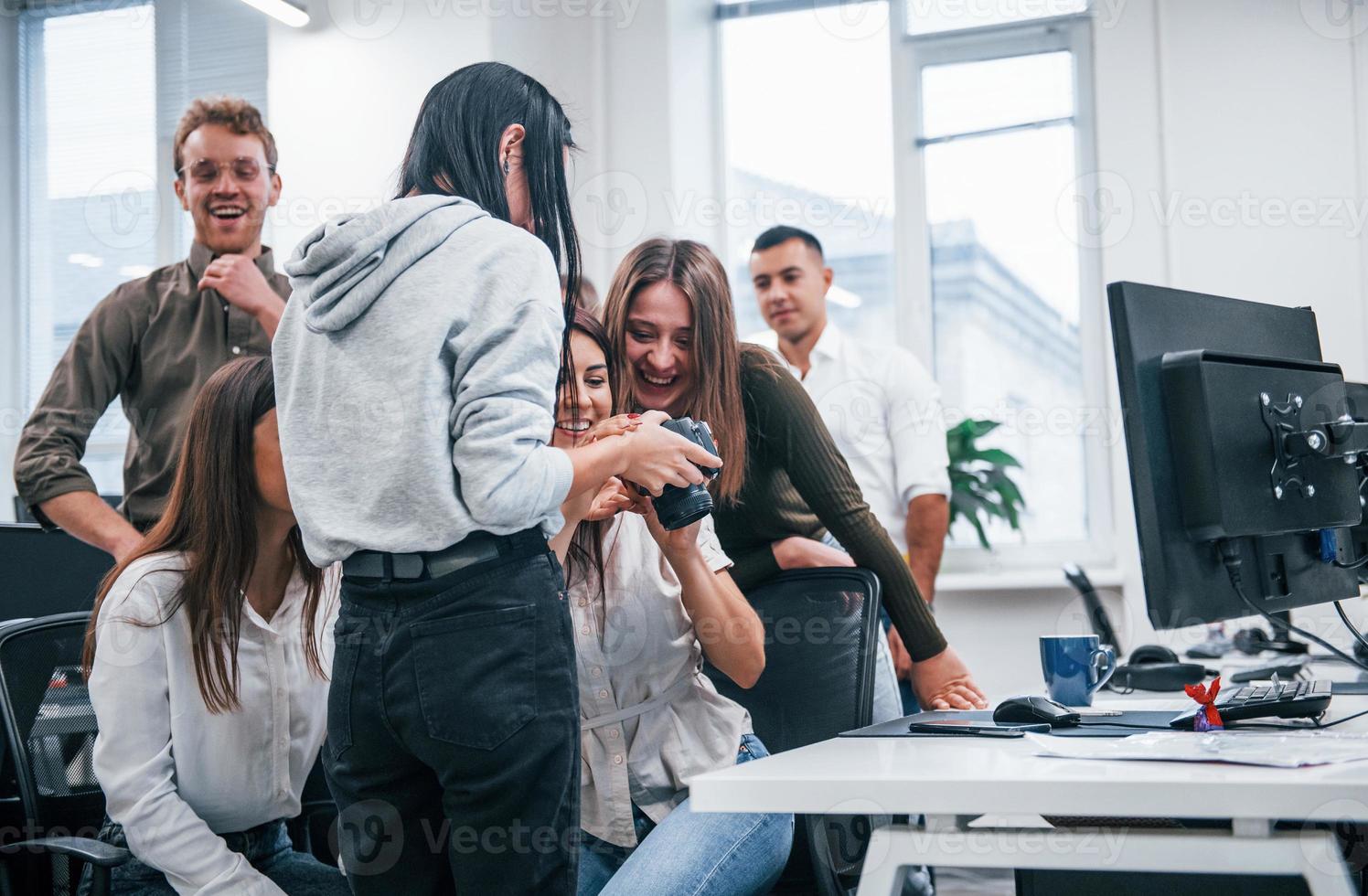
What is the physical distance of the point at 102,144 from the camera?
4.94m

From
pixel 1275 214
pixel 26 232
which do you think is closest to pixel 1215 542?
pixel 1275 214

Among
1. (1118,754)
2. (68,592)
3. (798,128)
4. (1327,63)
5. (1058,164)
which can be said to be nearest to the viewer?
(1118,754)

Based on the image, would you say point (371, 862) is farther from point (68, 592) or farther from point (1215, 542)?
point (68, 592)

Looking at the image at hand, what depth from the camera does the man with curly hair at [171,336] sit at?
7.48 feet

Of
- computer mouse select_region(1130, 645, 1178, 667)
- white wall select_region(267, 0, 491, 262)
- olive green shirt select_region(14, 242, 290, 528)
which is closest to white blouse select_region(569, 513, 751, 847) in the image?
computer mouse select_region(1130, 645, 1178, 667)

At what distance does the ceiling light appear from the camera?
380cm

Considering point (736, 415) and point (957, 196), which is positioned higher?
point (957, 196)

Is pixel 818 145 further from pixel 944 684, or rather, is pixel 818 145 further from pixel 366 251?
pixel 366 251

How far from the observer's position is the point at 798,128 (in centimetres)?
474

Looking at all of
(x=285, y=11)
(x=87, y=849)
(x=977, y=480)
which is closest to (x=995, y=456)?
(x=977, y=480)

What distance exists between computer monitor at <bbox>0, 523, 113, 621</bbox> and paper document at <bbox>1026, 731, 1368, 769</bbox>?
5.29 ft

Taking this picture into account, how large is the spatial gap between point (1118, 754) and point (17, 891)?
1.25 metres

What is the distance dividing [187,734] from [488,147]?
30.7 inches

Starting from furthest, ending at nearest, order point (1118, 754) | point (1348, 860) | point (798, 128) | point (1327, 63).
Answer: point (798, 128) < point (1327, 63) < point (1348, 860) < point (1118, 754)
